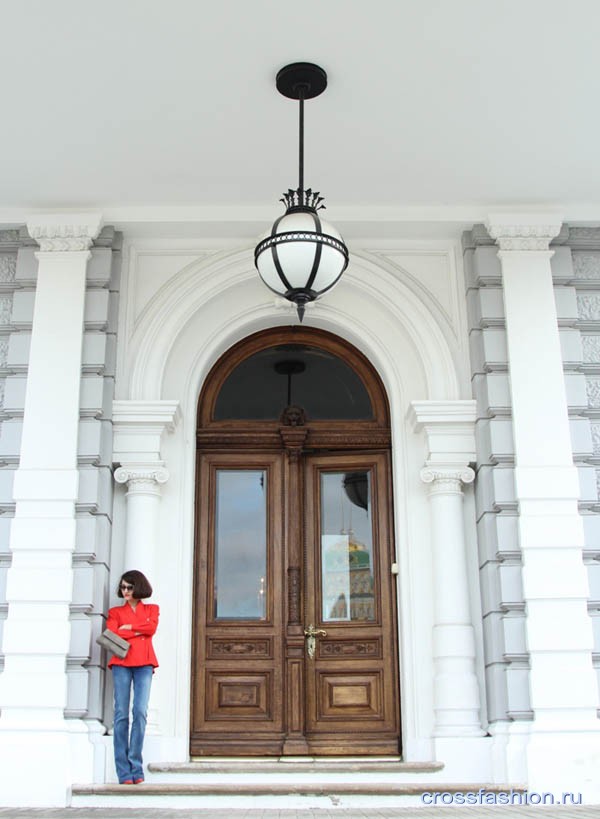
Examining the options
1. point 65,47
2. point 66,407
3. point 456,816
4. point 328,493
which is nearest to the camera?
point 456,816

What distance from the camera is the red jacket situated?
6.75 metres

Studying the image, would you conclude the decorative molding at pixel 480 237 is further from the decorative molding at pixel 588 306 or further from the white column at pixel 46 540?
the white column at pixel 46 540

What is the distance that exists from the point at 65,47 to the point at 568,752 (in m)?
5.56

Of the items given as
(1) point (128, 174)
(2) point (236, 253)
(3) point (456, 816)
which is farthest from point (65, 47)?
(3) point (456, 816)

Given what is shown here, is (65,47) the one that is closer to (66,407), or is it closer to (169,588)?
(66,407)

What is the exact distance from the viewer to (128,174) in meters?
7.47

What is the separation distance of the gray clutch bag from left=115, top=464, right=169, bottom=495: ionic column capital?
3.83ft

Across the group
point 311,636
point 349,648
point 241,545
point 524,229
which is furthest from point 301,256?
point 349,648

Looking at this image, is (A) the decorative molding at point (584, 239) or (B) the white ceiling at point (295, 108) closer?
(B) the white ceiling at point (295, 108)

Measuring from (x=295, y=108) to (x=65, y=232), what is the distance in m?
2.18

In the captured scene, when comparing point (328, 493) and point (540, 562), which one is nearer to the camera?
point (540, 562)

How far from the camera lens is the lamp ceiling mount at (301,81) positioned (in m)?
6.34

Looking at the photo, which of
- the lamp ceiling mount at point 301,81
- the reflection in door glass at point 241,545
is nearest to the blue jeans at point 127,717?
the reflection in door glass at point 241,545

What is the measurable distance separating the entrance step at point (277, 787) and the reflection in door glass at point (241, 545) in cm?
134
